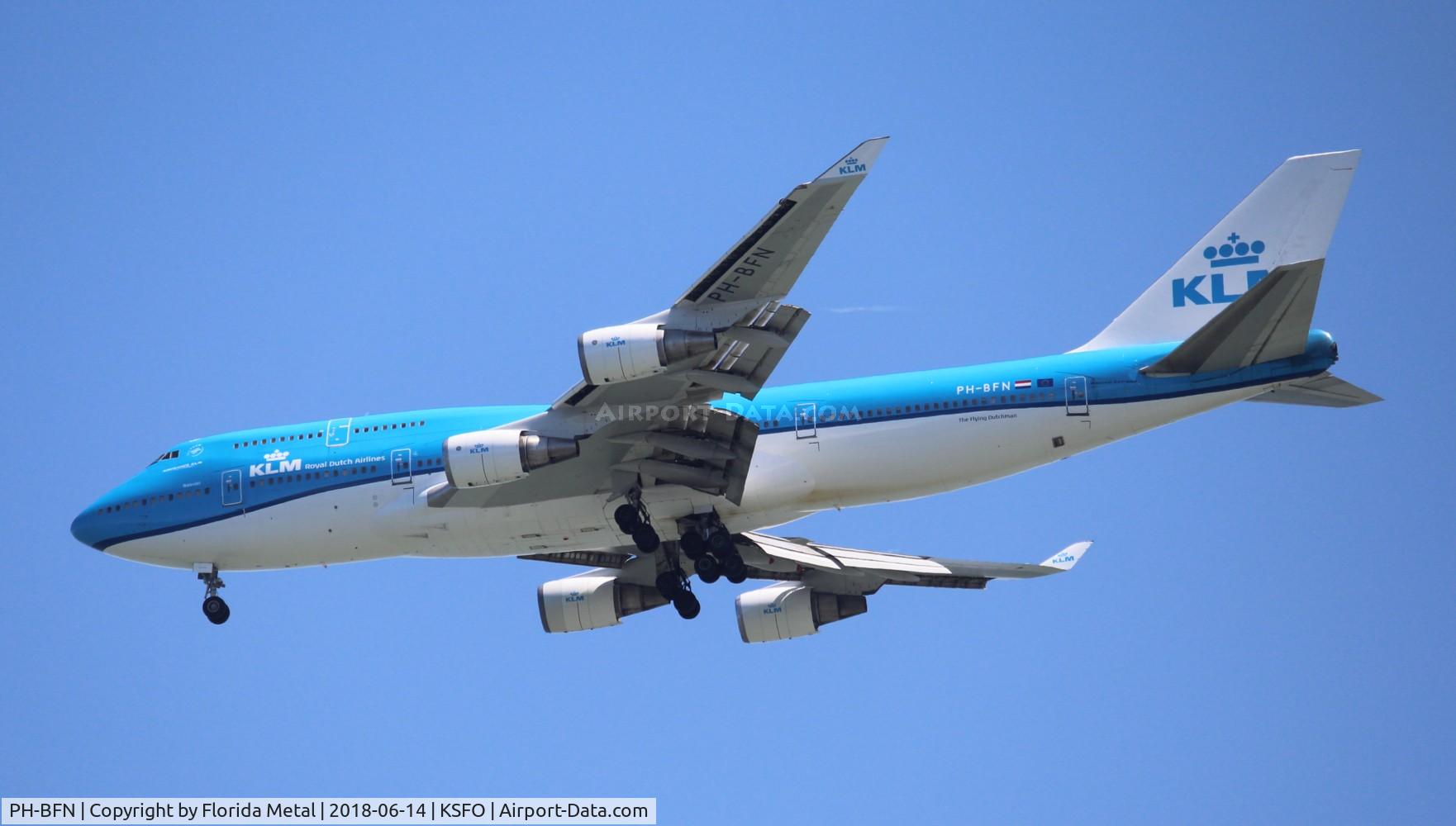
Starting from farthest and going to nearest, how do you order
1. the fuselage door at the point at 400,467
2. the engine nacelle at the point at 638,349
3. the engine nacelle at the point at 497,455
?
1. the fuselage door at the point at 400,467
2. the engine nacelle at the point at 497,455
3. the engine nacelle at the point at 638,349

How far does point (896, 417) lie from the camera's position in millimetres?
26703

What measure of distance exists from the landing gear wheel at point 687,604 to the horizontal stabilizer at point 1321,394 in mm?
9844

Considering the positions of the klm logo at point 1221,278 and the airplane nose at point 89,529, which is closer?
the klm logo at point 1221,278

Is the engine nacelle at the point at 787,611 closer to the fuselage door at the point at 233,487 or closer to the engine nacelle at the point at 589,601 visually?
the engine nacelle at the point at 589,601

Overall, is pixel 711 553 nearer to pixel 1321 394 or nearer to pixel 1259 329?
pixel 1259 329

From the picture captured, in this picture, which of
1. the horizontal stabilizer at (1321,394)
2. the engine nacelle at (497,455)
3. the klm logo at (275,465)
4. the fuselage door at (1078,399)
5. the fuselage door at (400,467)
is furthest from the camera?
the klm logo at (275,465)

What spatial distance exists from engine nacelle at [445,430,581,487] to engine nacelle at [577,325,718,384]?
9.16 ft

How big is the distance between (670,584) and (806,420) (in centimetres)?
409

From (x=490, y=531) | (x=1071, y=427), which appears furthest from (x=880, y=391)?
(x=490, y=531)

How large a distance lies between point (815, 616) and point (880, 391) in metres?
6.20

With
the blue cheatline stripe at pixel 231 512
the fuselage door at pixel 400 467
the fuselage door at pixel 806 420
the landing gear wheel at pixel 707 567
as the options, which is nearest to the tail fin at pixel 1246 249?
the fuselage door at pixel 806 420

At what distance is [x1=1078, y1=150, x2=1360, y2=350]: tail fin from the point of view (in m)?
27.5

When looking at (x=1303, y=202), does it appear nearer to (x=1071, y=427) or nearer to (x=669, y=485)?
(x=1071, y=427)

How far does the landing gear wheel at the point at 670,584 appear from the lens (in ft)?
95.7
